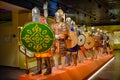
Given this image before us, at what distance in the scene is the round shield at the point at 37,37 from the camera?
3.80 meters

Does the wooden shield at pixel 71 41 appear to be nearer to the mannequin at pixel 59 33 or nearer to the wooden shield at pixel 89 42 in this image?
the mannequin at pixel 59 33

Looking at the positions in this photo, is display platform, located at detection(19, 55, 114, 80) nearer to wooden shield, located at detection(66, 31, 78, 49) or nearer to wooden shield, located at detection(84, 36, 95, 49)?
wooden shield, located at detection(66, 31, 78, 49)

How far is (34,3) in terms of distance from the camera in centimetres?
877

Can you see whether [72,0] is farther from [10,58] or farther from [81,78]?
[81,78]

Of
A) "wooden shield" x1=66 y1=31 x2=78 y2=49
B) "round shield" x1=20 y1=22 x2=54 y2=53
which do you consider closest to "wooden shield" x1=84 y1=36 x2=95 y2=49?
"wooden shield" x1=66 y1=31 x2=78 y2=49

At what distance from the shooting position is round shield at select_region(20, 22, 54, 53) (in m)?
3.80

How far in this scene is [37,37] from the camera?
381 centimetres

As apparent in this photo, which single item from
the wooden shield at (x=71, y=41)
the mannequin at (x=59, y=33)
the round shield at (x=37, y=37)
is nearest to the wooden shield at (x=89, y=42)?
the wooden shield at (x=71, y=41)

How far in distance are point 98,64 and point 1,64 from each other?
404 cm

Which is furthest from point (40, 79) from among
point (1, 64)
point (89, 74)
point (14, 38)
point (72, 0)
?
point (72, 0)

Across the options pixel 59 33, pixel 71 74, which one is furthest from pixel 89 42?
pixel 59 33

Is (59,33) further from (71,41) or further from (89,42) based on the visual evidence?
(89,42)

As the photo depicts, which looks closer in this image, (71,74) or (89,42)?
(71,74)

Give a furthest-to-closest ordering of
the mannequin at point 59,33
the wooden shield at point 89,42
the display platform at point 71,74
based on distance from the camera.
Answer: the wooden shield at point 89,42 < the mannequin at point 59,33 < the display platform at point 71,74
